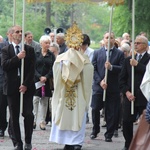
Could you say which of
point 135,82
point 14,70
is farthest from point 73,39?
point 135,82

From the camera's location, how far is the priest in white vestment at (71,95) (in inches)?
506

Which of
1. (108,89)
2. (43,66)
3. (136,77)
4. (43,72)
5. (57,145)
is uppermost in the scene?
(136,77)

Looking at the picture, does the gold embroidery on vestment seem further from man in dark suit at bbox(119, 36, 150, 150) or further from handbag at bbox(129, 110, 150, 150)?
handbag at bbox(129, 110, 150, 150)

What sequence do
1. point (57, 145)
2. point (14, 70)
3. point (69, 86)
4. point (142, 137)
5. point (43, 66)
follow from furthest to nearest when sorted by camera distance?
point (43, 66), point (57, 145), point (69, 86), point (14, 70), point (142, 137)

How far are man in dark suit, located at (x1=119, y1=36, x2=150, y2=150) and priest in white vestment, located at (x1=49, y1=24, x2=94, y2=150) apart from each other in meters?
0.73

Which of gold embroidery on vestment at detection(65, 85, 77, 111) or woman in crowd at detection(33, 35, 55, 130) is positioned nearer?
gold embroidery on vestment at detection(65, 85, 77, 111)

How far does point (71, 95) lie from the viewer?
13.0m

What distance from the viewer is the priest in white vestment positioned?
12.9m

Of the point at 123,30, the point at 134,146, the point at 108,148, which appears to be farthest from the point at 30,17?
the point at 134,146

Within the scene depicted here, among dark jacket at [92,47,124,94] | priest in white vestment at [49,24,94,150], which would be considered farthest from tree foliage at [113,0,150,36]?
priest in white vestment at [49,24,94,150]

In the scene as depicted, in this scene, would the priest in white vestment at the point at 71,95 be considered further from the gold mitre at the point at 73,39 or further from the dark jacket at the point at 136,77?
the dark jacket at the point at 136,77

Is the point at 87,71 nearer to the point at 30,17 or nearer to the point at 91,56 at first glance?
the point at 91,56

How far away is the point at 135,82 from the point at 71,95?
121cm

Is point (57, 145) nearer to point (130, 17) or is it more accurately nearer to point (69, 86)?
point (69, 86)
